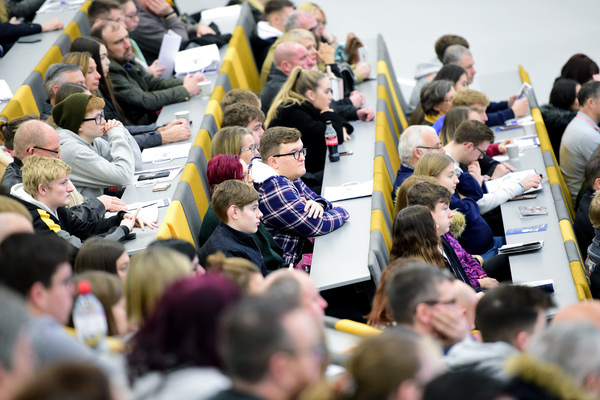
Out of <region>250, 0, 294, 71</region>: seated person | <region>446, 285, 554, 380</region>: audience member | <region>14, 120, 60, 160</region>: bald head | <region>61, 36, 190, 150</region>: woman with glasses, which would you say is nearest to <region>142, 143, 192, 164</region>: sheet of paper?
<region>61, 36, 190, 150</region>: woman with glasses

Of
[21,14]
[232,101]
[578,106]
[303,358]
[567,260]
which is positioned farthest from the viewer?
[21,14]

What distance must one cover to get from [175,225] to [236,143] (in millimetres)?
765

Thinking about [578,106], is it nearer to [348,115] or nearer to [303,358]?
[348,115]

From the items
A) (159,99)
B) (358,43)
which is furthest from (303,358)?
(358,43)

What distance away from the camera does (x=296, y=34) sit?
5.54m

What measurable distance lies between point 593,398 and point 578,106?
4.36m

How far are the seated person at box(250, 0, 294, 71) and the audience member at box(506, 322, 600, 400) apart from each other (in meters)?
→ 5.02

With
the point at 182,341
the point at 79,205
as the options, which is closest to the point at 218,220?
the point at 79,205

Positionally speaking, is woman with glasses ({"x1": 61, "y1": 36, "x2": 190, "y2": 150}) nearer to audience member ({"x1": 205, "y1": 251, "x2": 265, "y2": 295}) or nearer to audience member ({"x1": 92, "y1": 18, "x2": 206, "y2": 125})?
audience member ({"x1": 92, "y1": 18, "x2": 206, "y2": 125})

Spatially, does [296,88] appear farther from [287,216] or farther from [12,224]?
[12,224]

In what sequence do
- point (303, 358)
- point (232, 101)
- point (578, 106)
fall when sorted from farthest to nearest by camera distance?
1. point (578, 106)
2. point (232, 101)
3. point (303, 358)

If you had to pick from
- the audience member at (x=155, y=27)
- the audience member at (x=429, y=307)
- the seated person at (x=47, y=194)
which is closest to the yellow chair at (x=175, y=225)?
the seated person at (x=47, y=194)

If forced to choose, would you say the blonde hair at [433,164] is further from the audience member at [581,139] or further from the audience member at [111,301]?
the audience member at [111,301]

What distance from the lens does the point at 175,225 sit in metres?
3.21
